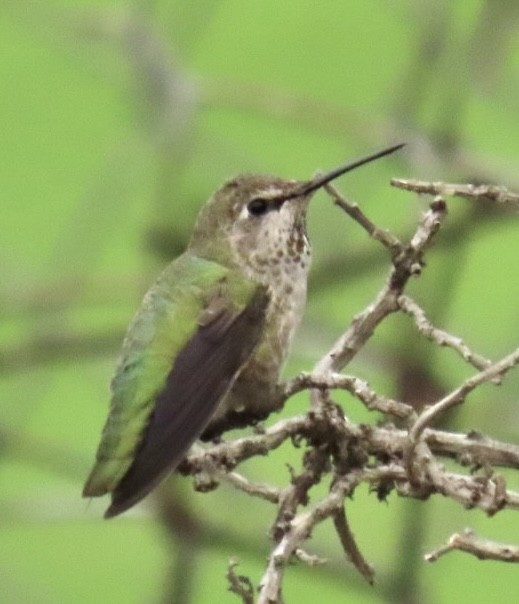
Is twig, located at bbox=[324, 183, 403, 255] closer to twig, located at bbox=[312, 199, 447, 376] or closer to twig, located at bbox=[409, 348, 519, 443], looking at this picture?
twig, located at bbox=[312, 199, 447, 376]

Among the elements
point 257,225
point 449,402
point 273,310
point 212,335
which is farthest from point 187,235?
point 449,402

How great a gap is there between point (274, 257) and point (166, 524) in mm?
877

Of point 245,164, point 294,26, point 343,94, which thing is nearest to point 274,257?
point 245,164

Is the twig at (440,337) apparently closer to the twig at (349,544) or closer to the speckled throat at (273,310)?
the twig at (349,544)

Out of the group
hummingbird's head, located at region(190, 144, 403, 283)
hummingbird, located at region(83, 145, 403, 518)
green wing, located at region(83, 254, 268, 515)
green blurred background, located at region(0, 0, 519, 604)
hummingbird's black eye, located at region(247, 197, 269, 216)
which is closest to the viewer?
green wing, located at region(83, 254, 268, 515)

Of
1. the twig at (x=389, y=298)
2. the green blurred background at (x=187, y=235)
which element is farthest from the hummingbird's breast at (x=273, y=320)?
the twig at (x=389, y=298)

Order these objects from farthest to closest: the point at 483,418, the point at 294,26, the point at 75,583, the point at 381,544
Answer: the point at 294,26
the point at 75,583
the point at 381,544
the point at 483,418

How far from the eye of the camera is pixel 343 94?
13164mm

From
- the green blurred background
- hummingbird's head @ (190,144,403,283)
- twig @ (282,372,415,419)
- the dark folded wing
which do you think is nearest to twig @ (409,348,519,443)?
twig @ (282,372,415,419)

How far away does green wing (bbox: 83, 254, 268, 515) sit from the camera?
10.9 ft

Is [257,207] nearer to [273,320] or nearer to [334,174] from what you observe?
[273,320]

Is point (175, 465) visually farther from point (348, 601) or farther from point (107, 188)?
point (348, 601)

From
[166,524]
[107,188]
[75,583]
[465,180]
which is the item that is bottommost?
[75,583]

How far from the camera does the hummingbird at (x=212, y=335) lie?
3.43 meters
